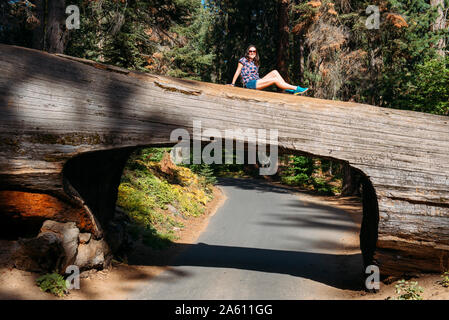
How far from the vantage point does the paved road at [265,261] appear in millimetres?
6555

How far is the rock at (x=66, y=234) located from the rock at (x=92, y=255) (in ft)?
0.78

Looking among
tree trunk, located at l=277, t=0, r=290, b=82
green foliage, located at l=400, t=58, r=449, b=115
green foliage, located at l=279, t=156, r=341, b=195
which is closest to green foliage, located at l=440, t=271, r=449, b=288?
green foliage, located at l=400, t=58, r=449, b=115

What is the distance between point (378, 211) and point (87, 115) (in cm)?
483

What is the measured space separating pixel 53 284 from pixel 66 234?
866mm

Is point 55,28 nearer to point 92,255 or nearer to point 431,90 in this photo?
point 92,255

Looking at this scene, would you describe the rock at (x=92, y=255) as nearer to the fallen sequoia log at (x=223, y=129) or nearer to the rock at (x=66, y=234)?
the rock at (x=66, y=234)

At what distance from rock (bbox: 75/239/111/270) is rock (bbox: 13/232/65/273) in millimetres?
725

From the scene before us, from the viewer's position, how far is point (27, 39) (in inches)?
657

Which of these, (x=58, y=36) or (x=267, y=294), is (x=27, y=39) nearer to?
(x=58, y=36)

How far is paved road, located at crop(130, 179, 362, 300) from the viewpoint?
21.5 feet

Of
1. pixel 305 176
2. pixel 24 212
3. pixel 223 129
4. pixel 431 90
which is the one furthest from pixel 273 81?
pixel 305 176

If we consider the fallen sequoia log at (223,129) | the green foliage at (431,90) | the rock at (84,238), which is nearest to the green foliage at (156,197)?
the rock at (84,238)

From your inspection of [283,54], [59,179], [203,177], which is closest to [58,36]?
[59,179]

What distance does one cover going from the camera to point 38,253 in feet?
18.4
